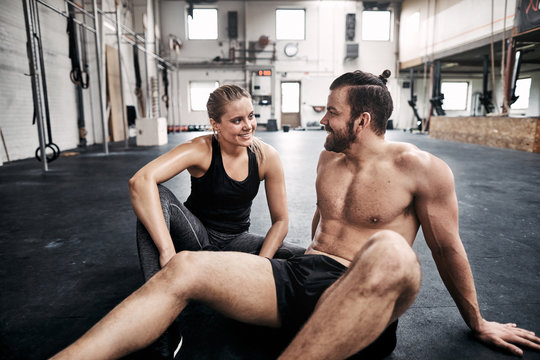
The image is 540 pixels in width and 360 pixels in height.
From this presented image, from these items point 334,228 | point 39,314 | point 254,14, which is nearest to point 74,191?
point 39,314

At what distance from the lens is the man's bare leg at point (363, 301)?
842 millimetres

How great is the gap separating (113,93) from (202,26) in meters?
6.39

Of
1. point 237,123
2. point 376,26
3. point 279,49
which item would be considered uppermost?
point 376,26

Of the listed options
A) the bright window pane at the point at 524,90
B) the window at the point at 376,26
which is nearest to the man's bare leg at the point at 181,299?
the window at the point at 376,26

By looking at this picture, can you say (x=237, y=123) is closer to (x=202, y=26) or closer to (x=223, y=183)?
(x=223, y=183)

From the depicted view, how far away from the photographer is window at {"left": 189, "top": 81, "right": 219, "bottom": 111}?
14.9 m

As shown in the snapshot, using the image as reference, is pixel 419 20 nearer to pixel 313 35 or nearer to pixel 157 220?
pixel 313 35

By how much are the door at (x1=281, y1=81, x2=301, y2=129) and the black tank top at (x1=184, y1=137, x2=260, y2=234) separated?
47.0 feet

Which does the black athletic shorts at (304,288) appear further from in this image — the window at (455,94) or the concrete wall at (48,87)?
the window at (455,94)

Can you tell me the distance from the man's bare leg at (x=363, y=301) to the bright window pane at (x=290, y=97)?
15120mm

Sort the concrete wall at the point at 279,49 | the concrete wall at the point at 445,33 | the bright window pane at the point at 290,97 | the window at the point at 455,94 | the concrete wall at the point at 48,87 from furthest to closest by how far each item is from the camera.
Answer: the window at the point at 455,94, the bright window pane at the point at 290,97, the concrete wall at the point at 279,49, the concrete wall at the point at 445,33, the concrete wall at the point at 48,87

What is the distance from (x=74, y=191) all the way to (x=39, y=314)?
104 inches

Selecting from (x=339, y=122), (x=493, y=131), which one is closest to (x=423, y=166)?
(x=339, y=122)

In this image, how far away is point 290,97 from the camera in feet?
51.6
